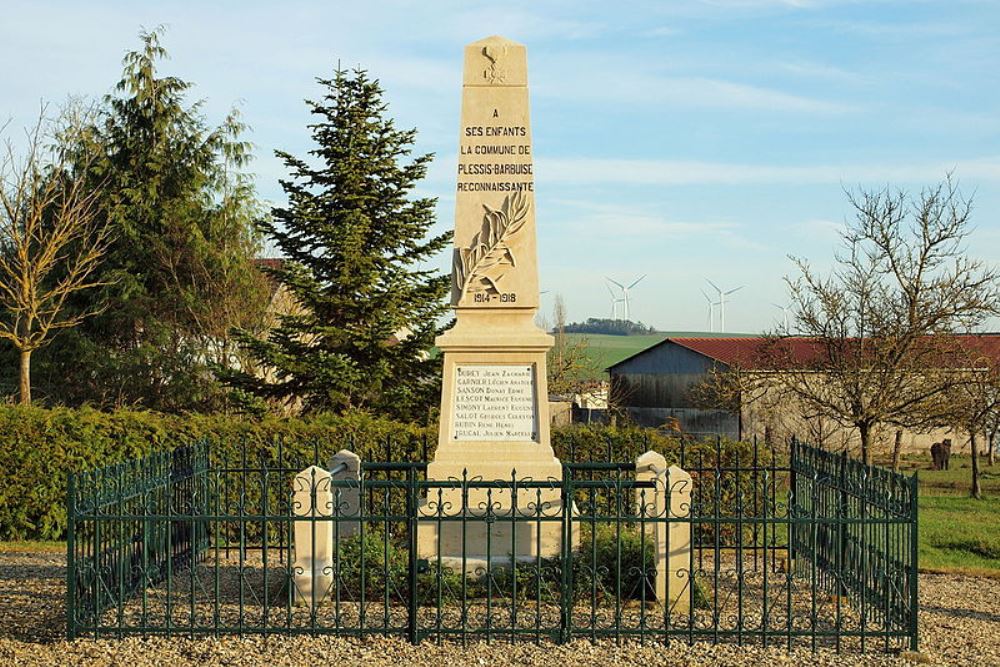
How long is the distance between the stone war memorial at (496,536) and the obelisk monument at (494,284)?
0.06 feet

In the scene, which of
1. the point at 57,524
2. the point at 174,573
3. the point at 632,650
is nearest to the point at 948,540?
the point at 632,650

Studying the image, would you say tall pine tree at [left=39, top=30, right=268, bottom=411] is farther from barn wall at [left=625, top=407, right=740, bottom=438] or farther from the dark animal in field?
the dark animal in field

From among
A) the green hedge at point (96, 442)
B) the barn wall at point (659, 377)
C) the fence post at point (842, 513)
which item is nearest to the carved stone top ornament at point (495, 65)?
the fence post at point (842, 513)

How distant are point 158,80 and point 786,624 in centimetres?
2402

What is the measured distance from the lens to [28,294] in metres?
21.8

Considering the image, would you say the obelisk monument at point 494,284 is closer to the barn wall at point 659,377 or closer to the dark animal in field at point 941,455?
the dark animal in field at point 941,455

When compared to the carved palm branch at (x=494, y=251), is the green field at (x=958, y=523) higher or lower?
lower

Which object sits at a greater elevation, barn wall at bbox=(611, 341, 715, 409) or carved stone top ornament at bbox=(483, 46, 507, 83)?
carved stone top ornament at bbox=(483, 46, 507, 83)

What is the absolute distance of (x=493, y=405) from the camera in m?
9.85

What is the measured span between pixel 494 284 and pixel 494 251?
306mm

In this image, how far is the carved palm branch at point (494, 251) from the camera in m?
9.91

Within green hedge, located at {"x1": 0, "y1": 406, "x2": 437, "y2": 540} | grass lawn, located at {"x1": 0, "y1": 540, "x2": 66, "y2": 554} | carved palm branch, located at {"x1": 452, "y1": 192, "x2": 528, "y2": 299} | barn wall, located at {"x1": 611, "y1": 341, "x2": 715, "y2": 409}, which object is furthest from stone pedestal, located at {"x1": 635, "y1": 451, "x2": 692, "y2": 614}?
barn wall, located at {"x1": 611, "y1": 341, "x2": 715, "y2": 409}

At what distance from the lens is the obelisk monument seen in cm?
981

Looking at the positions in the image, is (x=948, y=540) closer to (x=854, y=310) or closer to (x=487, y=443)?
(x=854, y=310)
